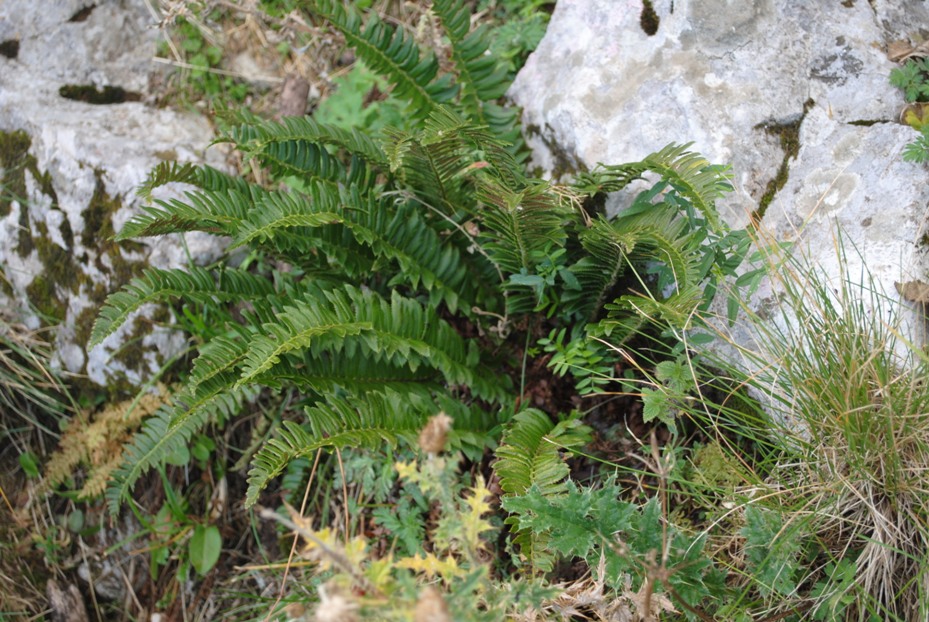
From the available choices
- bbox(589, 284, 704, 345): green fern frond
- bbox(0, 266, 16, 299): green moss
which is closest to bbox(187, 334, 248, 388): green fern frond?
bbox(589, 284, 704, 345): green fern frond

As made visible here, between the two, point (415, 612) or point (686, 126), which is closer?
point (415, 612)

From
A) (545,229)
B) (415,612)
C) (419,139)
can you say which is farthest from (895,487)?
(419,139)

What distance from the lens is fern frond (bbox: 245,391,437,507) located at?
2375mm

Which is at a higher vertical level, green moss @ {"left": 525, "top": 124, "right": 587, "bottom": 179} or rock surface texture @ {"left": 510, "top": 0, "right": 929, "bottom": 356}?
rock surface texture @ {"left": 510, "top": 0, "right": 929, "bottom": 356}

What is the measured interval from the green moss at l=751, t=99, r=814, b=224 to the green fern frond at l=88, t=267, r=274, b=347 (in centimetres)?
199

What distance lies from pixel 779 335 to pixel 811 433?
329 mm

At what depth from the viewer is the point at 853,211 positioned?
2.55m

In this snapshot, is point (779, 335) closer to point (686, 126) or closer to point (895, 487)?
point (895, 487)

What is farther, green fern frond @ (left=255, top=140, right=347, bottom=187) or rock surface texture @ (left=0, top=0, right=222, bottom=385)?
rock surface texture @ (left=0, top=0, right=222, bottom=385)

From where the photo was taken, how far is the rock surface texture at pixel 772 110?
254cm

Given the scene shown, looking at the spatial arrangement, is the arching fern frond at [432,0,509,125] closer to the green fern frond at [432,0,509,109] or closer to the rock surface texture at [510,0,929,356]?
the green fern frond at [432,0,509,109]

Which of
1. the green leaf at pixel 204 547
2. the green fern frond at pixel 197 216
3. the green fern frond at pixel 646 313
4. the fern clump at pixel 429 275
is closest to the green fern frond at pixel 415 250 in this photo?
the fern clump at pixel 429 275

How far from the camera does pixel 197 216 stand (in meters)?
2.63

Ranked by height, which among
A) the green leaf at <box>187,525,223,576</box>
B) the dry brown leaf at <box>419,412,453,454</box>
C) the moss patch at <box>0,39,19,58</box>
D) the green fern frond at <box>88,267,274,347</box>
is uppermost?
the moss patch at <box>0,39,19,58</box>
